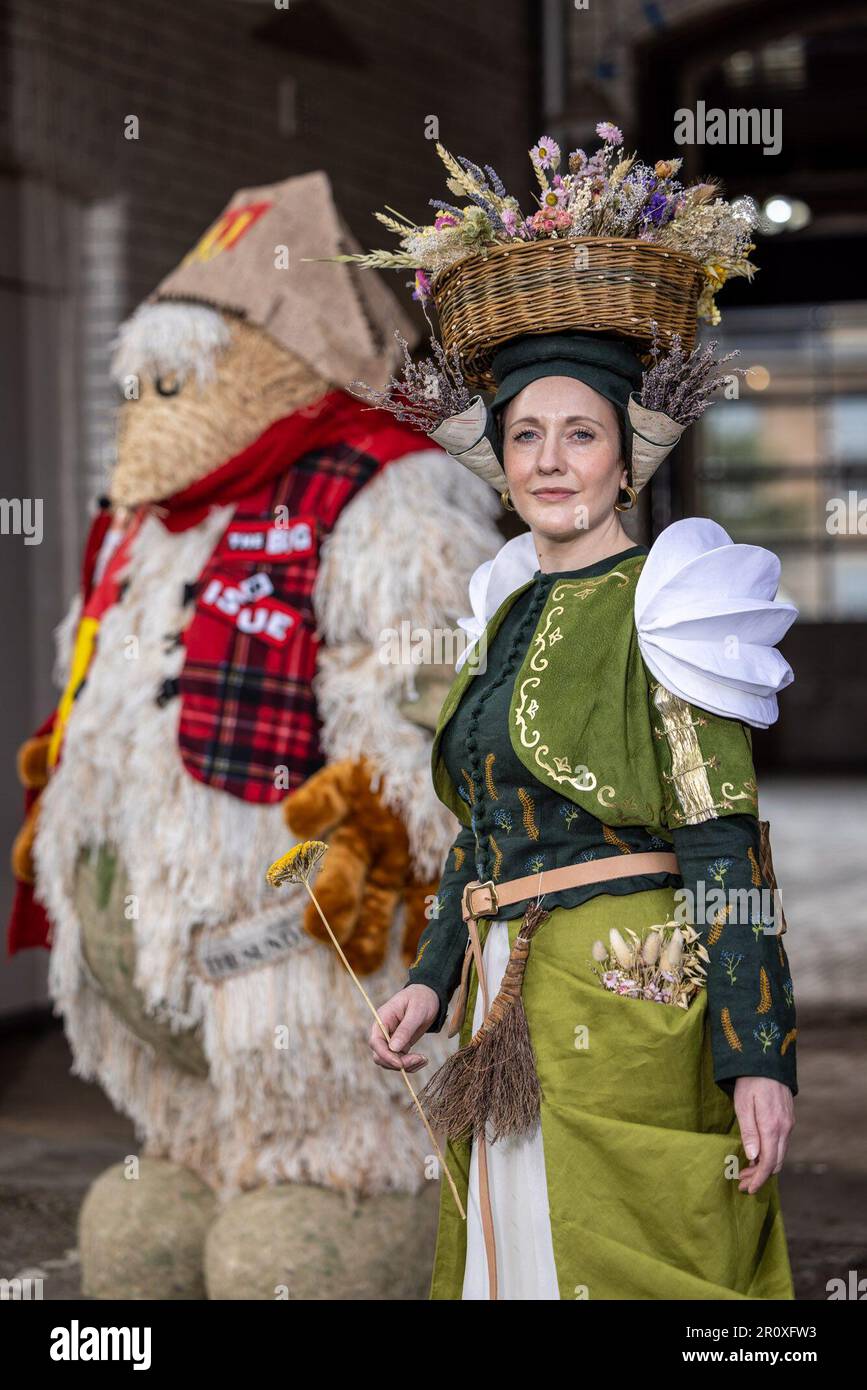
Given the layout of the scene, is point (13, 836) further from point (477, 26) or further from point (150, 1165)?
point (477, 26)

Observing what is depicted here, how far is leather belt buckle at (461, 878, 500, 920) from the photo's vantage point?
2.01 meters

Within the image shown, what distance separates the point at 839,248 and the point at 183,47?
9.61m

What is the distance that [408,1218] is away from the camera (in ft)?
9.43

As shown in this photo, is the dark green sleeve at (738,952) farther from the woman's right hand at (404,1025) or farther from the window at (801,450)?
the window at (801,450)

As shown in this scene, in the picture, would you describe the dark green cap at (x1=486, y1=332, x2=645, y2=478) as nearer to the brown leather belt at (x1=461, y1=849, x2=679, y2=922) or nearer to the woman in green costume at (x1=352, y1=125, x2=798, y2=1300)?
the woman in green costume at (x1=352, y1=125, x2=798, y2=1300)

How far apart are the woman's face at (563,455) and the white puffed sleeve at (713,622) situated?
107 mm

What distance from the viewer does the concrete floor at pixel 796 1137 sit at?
11.6ft

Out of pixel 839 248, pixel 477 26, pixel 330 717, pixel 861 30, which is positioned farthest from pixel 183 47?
pixel 839 248

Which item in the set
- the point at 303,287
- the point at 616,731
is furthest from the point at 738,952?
the point at 303,287

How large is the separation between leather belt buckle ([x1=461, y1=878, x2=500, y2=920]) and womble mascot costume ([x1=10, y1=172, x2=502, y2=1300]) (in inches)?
25.7

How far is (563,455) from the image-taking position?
198 cm

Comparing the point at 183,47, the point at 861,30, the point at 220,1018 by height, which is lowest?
the point at 220,1018

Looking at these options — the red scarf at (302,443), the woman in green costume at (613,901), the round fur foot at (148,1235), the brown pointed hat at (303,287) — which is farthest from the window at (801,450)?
the woman in green costume at (613,901)

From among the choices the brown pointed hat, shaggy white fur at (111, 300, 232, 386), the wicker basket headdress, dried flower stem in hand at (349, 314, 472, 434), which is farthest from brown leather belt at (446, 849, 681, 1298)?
shaggy white fur at (111, 300, 232, 386)
